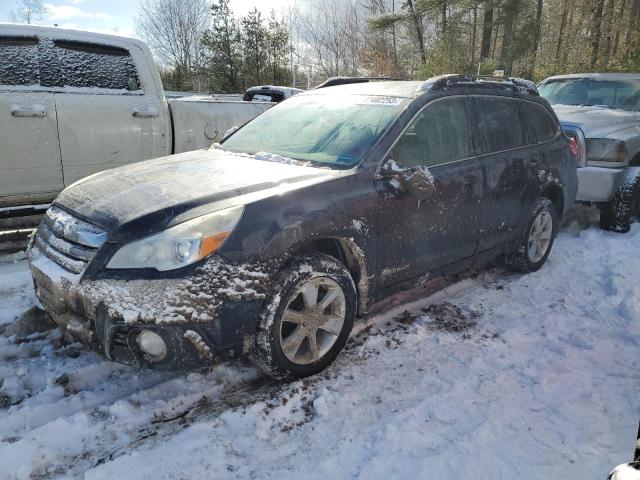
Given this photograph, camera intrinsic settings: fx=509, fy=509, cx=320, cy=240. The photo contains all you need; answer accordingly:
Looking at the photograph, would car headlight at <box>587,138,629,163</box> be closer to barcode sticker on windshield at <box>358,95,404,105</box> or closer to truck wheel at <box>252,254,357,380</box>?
barcode sticker on windshield at <box>358,95,404,105</box>

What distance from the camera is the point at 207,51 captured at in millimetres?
26078

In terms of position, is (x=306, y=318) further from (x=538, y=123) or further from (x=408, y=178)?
(x=538, y=123)

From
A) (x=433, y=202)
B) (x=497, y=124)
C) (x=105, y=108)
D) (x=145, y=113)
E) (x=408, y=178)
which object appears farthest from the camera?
(x=145, y=113)

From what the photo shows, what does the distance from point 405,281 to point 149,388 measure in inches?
69.0

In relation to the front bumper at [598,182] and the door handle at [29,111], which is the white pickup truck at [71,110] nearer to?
the door handle at [29,111]

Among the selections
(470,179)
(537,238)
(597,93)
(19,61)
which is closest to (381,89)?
(470,179)

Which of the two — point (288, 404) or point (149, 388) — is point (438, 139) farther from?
point (149, 388)

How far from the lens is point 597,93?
757 cm

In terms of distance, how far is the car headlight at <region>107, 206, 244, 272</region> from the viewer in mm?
2490

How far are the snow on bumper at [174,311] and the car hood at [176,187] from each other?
0.34 metres

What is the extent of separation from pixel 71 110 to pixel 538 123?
4.43 m

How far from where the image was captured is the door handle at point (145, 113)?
5301 mm

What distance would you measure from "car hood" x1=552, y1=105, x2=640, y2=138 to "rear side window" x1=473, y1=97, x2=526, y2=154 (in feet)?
7.10

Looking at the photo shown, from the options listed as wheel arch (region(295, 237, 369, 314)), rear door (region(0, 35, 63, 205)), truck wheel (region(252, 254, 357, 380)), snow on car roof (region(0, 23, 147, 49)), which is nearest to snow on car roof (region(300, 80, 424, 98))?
wheel arch (region(295, 237, 369, 314))
